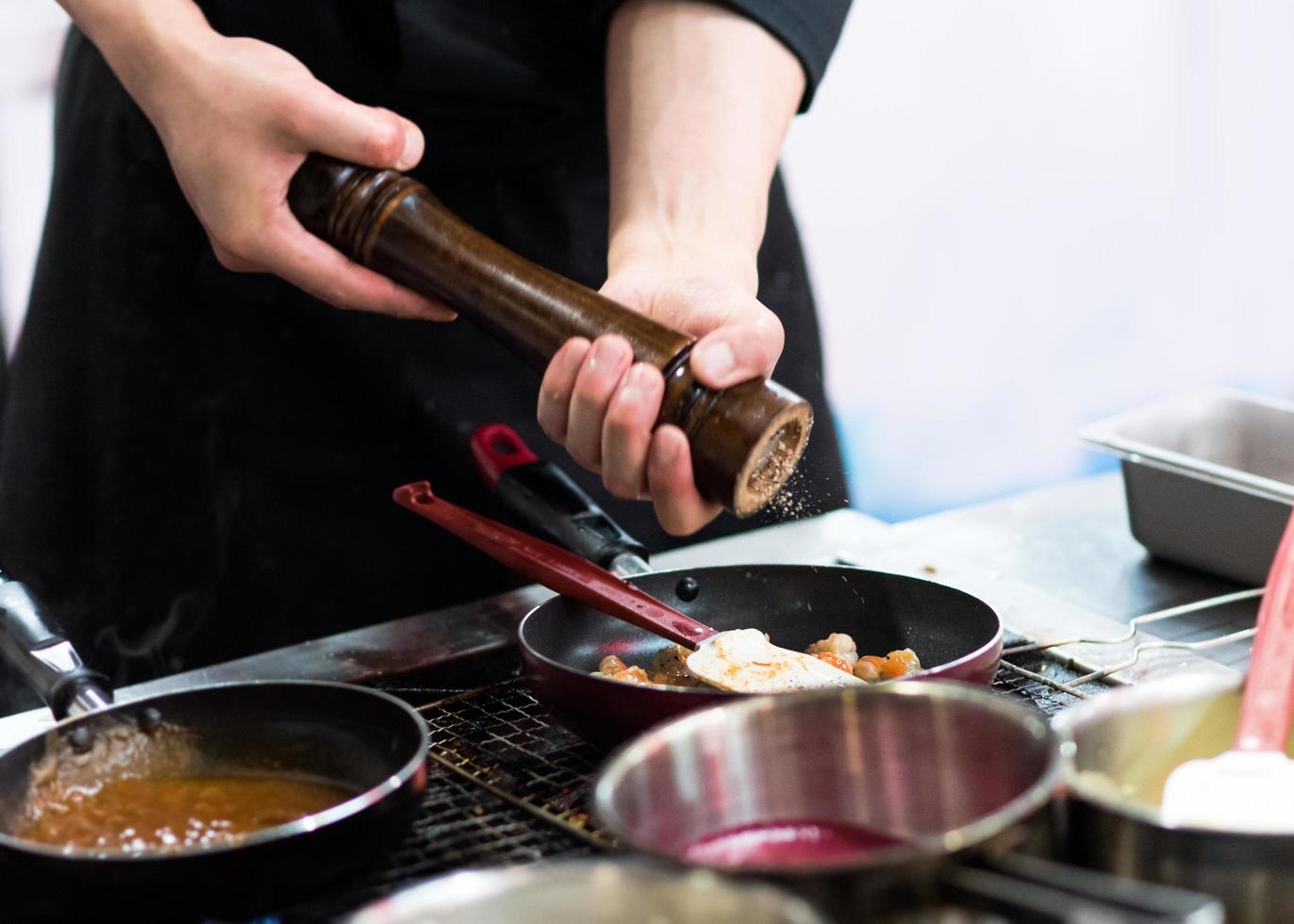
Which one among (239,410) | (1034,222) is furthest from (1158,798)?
(1034,222)

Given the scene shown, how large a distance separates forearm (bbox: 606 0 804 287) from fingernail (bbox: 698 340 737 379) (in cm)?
41

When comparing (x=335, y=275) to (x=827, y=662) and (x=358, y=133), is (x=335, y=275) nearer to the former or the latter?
(x=358, y=133)

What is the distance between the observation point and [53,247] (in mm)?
Answer: 1938

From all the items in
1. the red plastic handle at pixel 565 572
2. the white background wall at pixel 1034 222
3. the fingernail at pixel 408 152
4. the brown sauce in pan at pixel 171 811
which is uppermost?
the fingernail at pixel 408 152

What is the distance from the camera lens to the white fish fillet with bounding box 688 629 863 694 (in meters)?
1.11

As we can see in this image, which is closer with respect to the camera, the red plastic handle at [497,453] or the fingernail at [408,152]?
the fingernail at [408,152]

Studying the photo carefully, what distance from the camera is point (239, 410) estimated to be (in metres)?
1.89

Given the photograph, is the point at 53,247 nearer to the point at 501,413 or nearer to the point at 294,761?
the point at 501,413

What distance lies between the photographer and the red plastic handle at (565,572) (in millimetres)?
1229

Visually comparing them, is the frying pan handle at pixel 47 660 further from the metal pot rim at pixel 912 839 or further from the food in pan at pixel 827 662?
the metal pot rim at pixel 912 839

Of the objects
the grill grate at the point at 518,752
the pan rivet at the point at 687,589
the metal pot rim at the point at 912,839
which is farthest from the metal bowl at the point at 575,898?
the pan rivet at the point at 687,589

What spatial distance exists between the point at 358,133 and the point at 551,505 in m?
0.40

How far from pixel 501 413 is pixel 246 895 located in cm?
106

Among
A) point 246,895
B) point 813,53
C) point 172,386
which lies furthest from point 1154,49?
point 246,895
